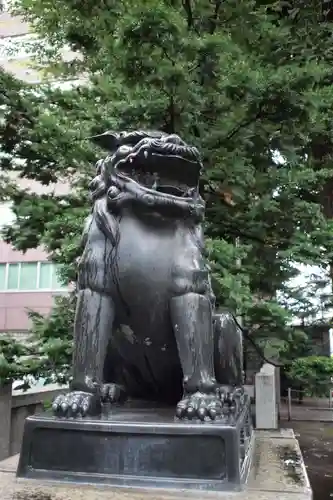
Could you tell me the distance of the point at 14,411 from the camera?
7176mm

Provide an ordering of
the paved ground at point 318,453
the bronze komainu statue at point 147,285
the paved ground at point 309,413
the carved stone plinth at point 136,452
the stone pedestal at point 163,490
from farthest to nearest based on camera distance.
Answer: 1. the paved ground at point 309,413
2. the paved ground at point 318,453
3. the bronze komainu statue at point 147,285
4. the carved stone plinth at point 136,452
5. the stone pedestal at point 163,490

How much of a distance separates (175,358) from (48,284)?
19.3 meters

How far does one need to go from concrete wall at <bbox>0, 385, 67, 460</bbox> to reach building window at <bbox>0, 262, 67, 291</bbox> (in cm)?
1352

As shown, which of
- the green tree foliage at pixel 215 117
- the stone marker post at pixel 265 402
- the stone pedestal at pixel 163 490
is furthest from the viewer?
the stone marker post at pixel 265 402

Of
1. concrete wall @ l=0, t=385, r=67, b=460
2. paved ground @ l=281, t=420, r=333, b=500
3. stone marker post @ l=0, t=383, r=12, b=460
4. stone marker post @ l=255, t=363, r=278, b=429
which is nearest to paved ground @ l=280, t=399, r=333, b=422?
paved ground @ l=281, t=420, r=333, b=500

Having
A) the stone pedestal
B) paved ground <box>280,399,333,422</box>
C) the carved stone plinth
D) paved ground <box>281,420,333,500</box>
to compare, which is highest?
the carved stone plinth

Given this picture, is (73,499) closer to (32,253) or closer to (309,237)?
(309,237)

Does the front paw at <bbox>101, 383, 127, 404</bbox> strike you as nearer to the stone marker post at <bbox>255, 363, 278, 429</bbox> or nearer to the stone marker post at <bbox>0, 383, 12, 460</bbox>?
the stone marker post at <bbox>0, 383, 12, 460</bbox>

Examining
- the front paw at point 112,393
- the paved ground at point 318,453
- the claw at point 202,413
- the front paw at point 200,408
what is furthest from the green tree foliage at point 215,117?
the paved ground at point 318,453

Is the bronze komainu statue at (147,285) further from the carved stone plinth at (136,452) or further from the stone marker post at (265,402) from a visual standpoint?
the stone marker post at (265,402)

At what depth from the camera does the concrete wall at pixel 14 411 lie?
6.54m

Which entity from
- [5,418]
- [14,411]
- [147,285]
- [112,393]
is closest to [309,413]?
[14,411]

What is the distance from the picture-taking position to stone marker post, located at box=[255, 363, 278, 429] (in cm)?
1072

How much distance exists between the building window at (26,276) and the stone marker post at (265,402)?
38.2 ft
